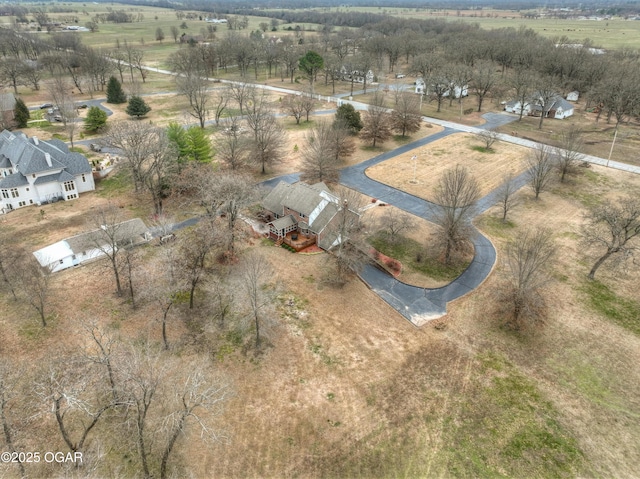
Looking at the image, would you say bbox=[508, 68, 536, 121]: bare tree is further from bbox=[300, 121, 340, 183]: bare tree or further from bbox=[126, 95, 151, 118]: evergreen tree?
bbox=[126, 95, 151, 118]: evergreen tree

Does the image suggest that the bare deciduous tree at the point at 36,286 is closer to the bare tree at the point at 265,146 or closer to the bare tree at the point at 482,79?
the bare tree at the point at 265,146

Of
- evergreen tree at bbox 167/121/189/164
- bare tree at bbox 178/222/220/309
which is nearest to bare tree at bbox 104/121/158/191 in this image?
evergreen tree at bbox 167/121/189/164

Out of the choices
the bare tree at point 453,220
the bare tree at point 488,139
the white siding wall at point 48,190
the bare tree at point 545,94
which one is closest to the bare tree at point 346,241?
the bare tree at point 453,220

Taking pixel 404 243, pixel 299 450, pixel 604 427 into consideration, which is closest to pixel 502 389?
pixel 604 427

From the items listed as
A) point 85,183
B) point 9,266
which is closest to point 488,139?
point 85,183

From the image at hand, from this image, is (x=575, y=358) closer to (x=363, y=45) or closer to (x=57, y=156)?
(x=57, y=156)
